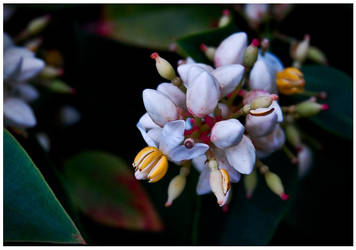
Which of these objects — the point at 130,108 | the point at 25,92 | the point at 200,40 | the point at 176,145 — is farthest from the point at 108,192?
the point at 176,145

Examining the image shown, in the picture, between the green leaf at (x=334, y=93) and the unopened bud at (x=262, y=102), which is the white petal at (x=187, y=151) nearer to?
the unopened bud at (x=262, y=102)

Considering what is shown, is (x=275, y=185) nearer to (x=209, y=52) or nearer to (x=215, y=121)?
(x=215, y=121)

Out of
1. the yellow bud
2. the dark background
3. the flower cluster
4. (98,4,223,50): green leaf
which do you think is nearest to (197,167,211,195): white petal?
the flower cluster

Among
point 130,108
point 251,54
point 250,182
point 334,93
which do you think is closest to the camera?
point 251,54

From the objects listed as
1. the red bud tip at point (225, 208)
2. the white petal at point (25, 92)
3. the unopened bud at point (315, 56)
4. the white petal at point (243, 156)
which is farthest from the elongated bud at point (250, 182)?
the white petal at point (25, 92)

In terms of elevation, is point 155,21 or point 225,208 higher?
point 155,21

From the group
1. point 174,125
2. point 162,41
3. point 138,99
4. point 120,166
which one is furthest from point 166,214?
point 174,125

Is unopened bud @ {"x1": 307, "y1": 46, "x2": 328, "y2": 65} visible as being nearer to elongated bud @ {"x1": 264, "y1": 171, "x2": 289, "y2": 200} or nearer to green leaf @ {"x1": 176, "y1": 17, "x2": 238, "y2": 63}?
green leaf @ {"x1": 176, "y1": 17, "x2": 238, "y2": 63}
